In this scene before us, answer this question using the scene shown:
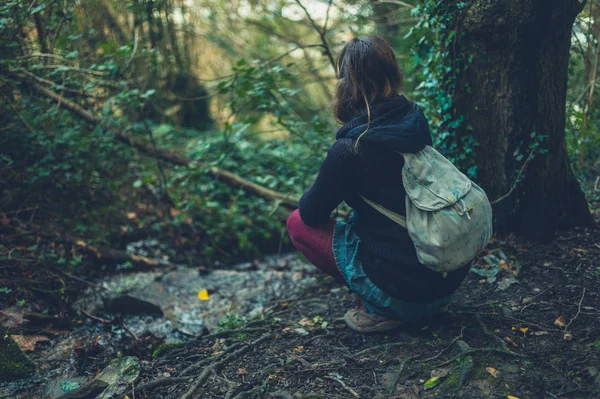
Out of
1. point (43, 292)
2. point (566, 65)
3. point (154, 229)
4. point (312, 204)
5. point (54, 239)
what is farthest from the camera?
point (154, 229)

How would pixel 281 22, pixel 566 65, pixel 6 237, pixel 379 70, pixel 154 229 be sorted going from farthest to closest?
pixel 281 22, pixel 154 229, pixel 6 237, pixel 566 65, pixel 379 70

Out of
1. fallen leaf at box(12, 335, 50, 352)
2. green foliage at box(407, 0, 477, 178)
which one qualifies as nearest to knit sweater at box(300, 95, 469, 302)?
green foliage at box(407, 0, 477, 178)

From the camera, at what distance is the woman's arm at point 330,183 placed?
2242mm

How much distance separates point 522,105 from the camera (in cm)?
290

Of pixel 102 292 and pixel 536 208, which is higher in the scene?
pixel 536 208

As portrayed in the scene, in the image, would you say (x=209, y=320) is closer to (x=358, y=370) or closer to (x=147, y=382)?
(x=147, y=382)

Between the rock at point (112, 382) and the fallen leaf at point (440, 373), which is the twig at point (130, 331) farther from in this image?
the fallen leaf at point (440, 373)

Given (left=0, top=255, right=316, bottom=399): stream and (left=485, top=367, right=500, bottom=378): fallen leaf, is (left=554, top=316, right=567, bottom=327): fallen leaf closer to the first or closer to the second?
(left=485, top=367, right=500, bottom=378): fallen leaf

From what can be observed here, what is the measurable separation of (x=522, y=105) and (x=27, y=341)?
3480 mm

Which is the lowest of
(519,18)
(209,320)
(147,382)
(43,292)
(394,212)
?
(209,320)

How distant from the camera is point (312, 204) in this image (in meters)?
2.51

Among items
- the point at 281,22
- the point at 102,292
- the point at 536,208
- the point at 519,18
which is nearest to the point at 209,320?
the point at 102,292

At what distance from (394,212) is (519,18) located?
148 cm

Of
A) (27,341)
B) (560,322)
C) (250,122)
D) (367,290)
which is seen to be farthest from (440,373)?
(250,122)
